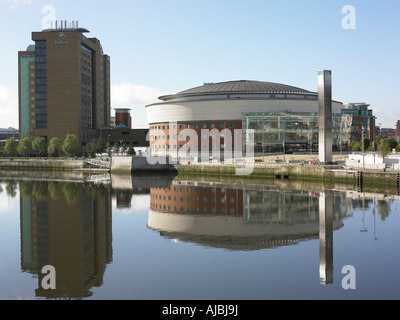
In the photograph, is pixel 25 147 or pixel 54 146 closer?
pixel 54 146

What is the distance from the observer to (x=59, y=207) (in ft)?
155

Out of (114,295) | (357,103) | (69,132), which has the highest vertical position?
(357,103)

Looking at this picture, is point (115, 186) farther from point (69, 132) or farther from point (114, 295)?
point (69, 132)

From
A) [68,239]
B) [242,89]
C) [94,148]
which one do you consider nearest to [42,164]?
[94,148]

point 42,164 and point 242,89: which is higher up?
point 242,89

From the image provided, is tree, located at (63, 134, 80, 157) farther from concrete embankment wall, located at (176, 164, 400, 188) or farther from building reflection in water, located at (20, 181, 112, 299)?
building reflection in water, located at (20, 181, 112, 299)

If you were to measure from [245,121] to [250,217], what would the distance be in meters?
64.1

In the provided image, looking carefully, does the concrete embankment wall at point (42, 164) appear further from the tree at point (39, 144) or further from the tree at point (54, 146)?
the tree at point (39, 144)

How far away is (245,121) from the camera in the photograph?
104 meters

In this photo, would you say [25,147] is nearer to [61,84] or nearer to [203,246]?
[61,84]

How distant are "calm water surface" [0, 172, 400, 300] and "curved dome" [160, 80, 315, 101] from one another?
5651 centimetres

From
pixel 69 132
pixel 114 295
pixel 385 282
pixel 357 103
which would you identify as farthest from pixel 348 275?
pixel 357 103

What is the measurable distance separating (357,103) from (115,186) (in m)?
138

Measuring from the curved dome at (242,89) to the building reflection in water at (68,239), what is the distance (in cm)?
5834
